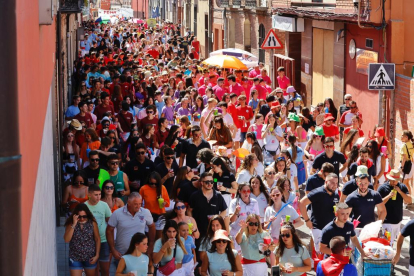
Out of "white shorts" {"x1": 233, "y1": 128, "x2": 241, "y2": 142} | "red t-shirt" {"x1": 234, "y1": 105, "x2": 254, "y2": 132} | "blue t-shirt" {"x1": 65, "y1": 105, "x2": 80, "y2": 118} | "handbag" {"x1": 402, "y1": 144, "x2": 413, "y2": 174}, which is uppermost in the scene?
"blue t-shirt" {"x1": 65, "y1": 105, "x2": 80, "y2": 118}

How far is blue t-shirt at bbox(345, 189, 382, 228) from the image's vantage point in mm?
10516

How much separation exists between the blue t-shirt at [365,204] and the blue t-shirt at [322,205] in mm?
285

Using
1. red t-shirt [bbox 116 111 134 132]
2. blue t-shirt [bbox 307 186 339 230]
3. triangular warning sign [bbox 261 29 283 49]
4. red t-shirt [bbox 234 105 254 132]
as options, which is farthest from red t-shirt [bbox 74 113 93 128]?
triangular warning sign [bbox 261 29 283 49]

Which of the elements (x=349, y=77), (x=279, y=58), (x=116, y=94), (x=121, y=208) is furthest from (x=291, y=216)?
(x=279, y=58)

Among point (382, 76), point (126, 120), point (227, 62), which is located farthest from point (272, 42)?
point (126, 120)

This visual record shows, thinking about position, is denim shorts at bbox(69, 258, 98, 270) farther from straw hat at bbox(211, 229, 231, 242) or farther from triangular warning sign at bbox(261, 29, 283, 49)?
triangular warning sign at bbox(261, 29, 283, 49)

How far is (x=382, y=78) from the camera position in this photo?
1620cm

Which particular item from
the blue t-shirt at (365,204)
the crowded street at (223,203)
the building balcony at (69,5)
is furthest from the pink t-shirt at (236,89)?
the blue t-shirt at (365,204)

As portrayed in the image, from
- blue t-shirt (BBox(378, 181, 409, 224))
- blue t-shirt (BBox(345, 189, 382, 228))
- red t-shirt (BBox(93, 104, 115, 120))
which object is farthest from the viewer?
red t-shirt (BBox(93, 104, 115, 120))

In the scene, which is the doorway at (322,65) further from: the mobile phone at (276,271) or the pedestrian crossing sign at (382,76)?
the mobile phone at (276,271)

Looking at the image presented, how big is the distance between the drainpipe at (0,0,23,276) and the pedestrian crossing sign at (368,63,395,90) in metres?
13.5

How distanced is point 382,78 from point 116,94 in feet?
21.3

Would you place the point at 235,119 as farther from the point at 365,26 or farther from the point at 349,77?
the point at 349,77

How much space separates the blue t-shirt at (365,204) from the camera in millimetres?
10516
